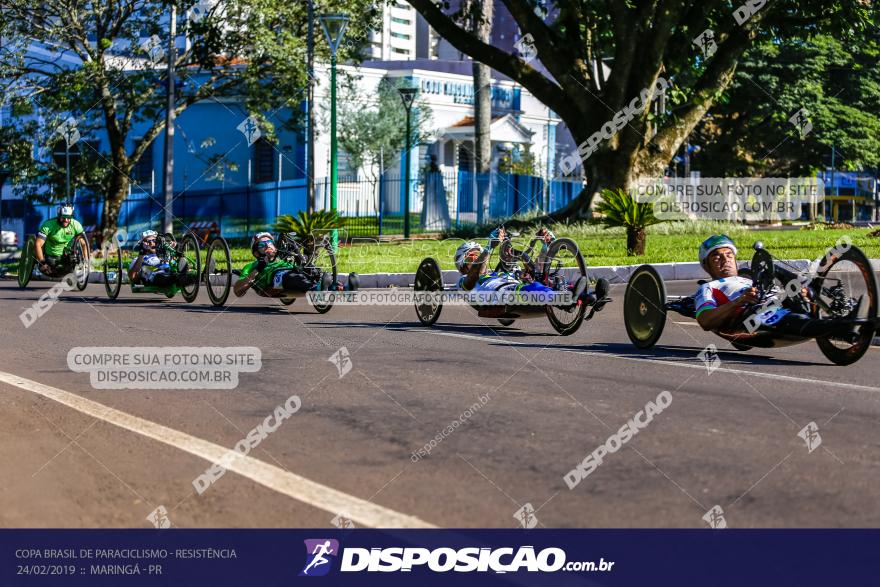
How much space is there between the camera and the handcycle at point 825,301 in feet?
28.8

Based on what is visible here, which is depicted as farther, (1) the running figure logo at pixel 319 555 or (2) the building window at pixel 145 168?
(2) the building window at pixel 145 168

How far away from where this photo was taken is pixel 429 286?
43.4 ft

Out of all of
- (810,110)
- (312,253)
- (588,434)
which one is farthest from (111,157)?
(588,434)

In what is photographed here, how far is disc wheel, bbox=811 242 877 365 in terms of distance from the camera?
8.73m

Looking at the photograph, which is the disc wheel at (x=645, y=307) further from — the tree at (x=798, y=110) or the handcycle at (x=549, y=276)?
the tree at (x=798, y=110)

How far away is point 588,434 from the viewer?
627cm

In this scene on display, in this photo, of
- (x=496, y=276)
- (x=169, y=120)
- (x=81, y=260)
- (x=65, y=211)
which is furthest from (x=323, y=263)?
(x=169, y=120)

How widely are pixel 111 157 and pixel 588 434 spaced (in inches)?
1287

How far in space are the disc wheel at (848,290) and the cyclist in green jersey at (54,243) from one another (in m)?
15.7

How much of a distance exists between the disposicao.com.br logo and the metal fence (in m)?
30.1

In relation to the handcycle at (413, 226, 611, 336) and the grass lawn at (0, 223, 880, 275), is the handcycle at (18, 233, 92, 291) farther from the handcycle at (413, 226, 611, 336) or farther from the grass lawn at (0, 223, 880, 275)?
the handcycle at (413, 226, 611, 336)

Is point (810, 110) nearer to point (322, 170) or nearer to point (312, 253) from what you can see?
point (322, 170)

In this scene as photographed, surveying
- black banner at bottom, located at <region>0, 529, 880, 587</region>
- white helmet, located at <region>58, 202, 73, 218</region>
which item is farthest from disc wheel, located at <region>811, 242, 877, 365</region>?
white helmet, located at <region>58, 202, 73, 218</region>

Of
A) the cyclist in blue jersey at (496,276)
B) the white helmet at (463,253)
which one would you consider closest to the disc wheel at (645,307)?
the cyclist in blue jersey at (496,276)
